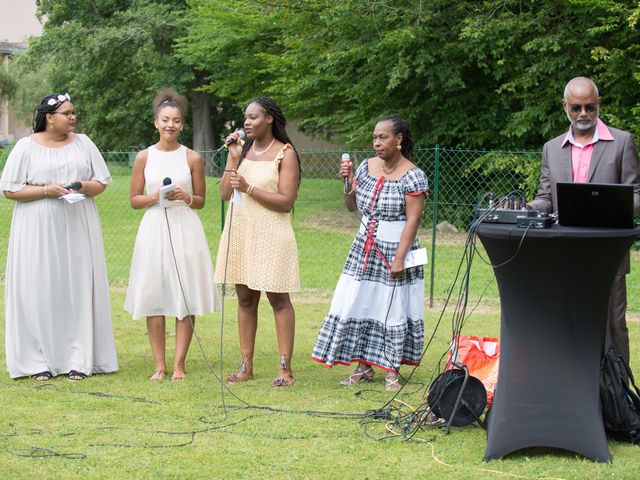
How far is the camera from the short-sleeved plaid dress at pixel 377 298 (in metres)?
6.66

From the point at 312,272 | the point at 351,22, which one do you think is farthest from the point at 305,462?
the point at 351,22

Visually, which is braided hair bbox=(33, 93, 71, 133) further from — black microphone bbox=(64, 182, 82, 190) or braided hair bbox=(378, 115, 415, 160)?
braided hair bbox=(378, 115, 415, 160)

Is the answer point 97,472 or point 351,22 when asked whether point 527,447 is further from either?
point 351,22

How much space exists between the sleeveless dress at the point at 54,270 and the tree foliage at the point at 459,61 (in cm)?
1044

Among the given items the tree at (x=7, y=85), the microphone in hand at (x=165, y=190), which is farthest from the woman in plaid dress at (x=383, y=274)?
the tree at (x=7, y=85)

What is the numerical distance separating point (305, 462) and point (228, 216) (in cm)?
233

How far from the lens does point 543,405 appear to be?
194 inches

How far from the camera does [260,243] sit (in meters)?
6.64

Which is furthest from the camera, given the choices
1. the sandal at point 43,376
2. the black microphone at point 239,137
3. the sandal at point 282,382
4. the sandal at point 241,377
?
the sandal at point 43,376

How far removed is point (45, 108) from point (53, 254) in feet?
3.49

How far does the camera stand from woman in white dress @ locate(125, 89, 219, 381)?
6.91 meters

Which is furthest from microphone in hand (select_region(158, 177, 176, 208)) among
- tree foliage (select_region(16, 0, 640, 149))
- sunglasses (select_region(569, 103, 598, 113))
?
tree foliage (select_region(16, 0, 640, 149))

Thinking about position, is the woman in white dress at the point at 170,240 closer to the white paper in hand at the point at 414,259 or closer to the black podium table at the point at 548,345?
the white paper in hand at the point at 414,259

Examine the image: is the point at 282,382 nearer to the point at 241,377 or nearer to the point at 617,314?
the point at 241,377
